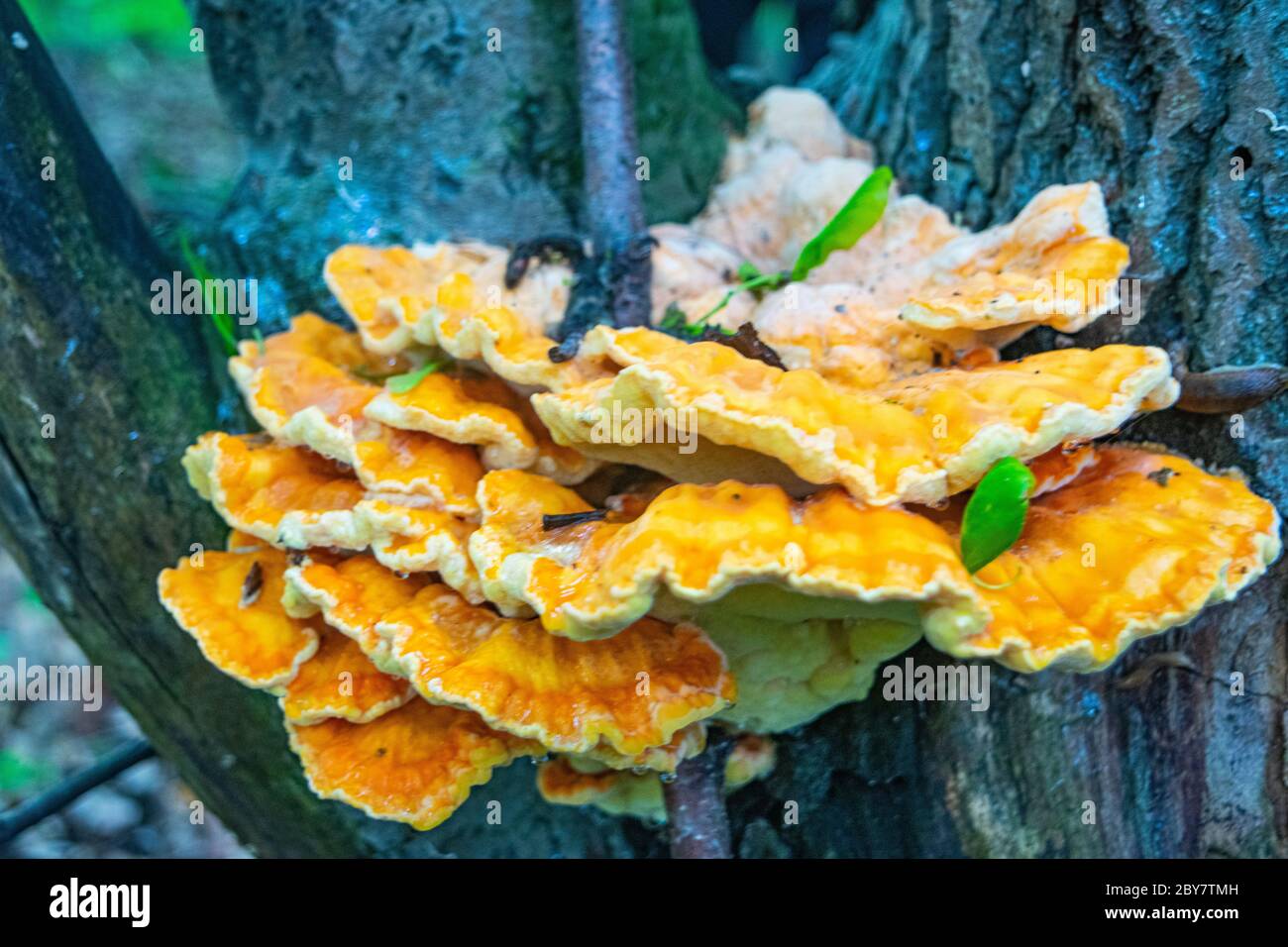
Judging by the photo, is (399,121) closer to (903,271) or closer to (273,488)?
(273,488)

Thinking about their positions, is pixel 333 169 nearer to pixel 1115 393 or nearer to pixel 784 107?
pixel 784 107

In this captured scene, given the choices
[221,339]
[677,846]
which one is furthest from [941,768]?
[221,339]

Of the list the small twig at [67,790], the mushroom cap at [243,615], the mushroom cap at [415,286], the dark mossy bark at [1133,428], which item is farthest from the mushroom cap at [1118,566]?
the small twig at [67,790]

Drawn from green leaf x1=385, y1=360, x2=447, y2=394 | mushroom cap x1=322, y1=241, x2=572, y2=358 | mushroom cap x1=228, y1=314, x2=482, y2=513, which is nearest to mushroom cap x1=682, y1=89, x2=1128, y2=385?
mushroom cap x1=322, y1=241, x2=572, y2=358

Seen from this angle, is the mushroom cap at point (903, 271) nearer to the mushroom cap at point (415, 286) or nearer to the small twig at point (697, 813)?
the mushroom cap at point (415, 286)

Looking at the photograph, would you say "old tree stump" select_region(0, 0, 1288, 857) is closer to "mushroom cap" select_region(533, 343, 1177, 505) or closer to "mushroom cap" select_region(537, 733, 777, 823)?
"mushroom cap" select_region(537, 733, 777, 823)

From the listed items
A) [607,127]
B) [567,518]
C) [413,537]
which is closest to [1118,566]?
[567,518]
